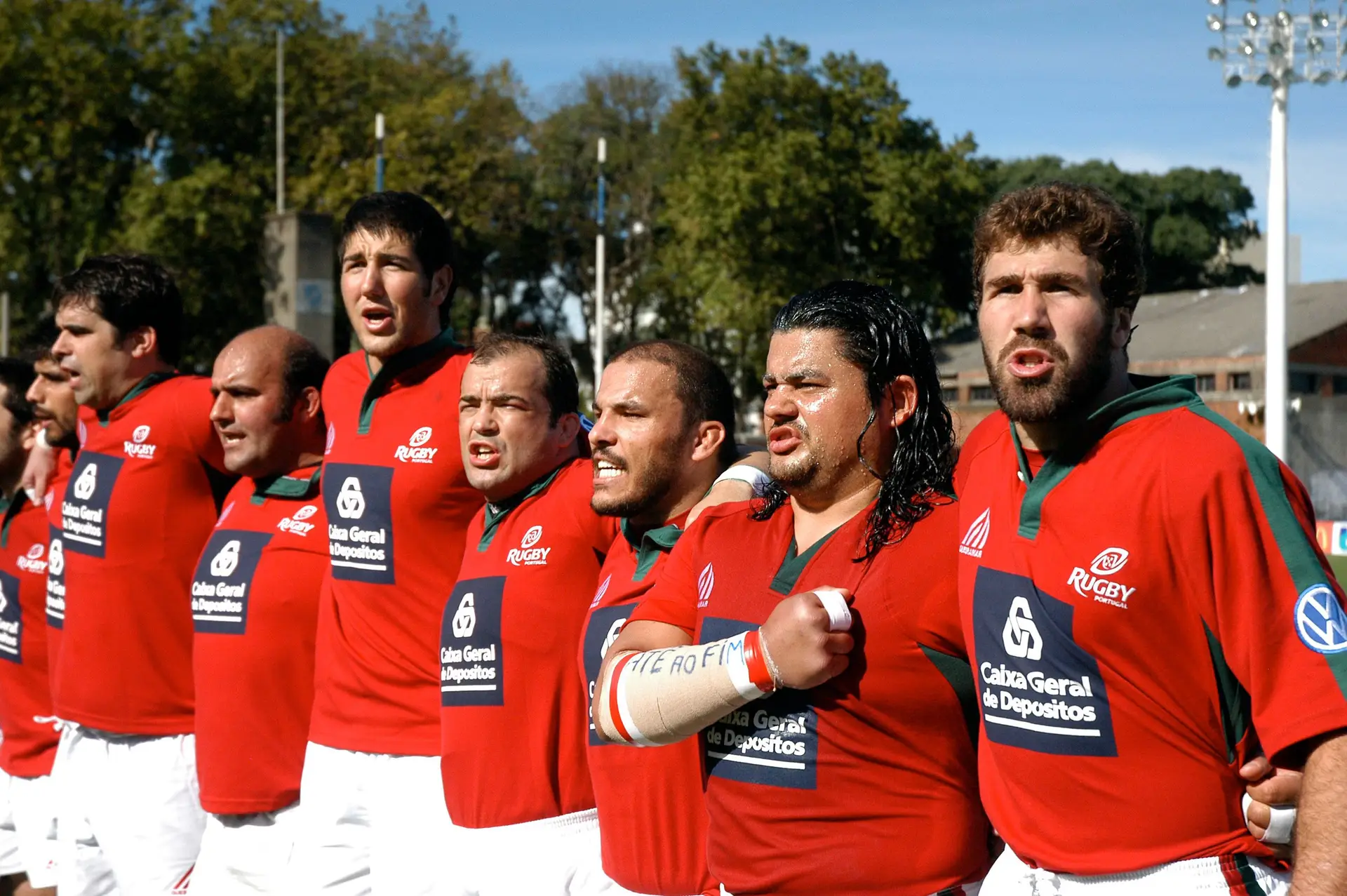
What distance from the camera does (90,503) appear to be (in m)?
5.82

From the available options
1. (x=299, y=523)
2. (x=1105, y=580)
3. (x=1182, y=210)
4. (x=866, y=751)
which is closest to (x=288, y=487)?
(x=299, y=523)

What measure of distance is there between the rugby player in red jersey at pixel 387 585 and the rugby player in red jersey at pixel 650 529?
786mm

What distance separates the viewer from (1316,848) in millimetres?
2445

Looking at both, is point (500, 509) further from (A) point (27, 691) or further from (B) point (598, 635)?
(A) point (27, 691)

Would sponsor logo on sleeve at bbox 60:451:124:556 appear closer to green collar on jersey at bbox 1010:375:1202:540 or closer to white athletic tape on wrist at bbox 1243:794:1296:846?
green collar on jersey at bbox 1010:375:1202:540

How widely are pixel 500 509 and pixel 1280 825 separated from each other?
261cm

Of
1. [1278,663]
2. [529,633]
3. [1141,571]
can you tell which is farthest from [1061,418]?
[529,633]

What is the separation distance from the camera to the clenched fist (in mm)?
2793

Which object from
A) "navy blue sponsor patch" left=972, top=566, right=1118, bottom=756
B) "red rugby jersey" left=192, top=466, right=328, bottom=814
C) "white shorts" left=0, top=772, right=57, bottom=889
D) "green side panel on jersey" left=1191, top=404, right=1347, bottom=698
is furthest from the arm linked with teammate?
"white shorts" left=0, top=772, right=57, bottom=889

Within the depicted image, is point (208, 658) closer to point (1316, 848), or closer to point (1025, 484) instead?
point (1025, 484)

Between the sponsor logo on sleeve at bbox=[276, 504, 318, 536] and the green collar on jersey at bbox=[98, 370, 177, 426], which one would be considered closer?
the sponsor logo on sleeve at bbox=[276, 504, 318, 536]

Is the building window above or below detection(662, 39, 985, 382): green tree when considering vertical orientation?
below

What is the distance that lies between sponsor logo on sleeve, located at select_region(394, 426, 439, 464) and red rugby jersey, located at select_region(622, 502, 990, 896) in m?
1.95

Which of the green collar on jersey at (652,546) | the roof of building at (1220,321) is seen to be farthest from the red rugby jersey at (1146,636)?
the roof of building at (1220,321)
